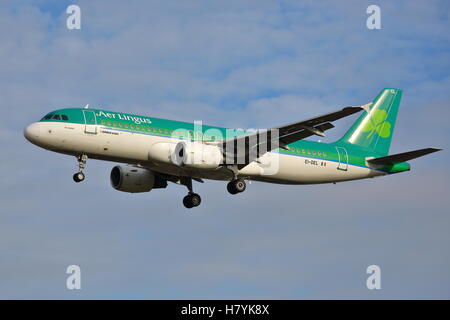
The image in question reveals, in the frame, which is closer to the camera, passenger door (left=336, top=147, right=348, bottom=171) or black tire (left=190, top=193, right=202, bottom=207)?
black tire (left=190, top=193, right=202, bottom=207)

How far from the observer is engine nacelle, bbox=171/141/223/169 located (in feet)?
150

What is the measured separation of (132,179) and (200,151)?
22.4 ft

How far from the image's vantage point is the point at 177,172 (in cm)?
4847

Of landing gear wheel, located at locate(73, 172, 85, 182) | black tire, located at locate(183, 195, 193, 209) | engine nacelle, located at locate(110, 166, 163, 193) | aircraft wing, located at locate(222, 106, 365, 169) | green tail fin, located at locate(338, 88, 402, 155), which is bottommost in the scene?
black tire, located at locate(183, 195, 193, 209)

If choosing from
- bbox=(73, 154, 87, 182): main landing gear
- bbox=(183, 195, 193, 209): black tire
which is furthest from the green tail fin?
bbox=(73, 154, 87, 182): main landing gear

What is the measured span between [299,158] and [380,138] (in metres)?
8.69

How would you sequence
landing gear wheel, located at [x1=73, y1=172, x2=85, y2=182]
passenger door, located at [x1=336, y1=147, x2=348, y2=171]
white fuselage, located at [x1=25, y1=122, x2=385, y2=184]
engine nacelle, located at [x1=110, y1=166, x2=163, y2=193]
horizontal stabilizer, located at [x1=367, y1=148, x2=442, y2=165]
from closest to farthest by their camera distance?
white fuselage, located at [x1=25, y1=122, x2=385, y2=184]
landing gear wheel, located at [x1=73, y1=172, x2=85, y2=182]
horizontal stabilizer, located at [x1=367, y1=148, x2=442, y2=165]
engine nacelle, located at [x1=110, y1=166, x2=163, y2=193]
passenger door, located at [x1=336, y1=147, x2=348, y2=171]

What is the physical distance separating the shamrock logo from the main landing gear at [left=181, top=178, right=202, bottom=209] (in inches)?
513

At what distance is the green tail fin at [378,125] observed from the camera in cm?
5634

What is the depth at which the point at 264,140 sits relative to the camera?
47.0 metres

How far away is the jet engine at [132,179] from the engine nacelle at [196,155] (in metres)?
5.98

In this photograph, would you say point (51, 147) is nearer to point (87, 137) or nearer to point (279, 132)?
point (87, 137)

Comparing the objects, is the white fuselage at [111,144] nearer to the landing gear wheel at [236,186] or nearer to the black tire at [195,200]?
the landing gear wheel at [236,186]

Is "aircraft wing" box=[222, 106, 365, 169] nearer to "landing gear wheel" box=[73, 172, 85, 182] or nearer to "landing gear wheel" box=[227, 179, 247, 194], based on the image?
"landing gear wheel" box=[227, 179, 247, 194]
